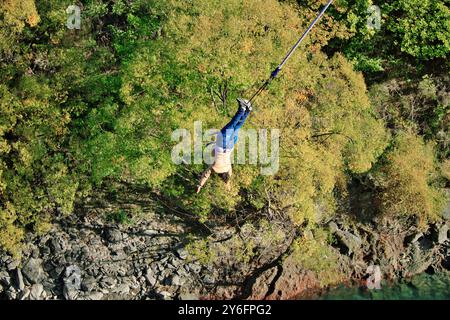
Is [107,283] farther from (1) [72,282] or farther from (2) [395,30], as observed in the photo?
(2) [395,30]

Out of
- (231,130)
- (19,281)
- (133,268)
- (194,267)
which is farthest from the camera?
(194,267)

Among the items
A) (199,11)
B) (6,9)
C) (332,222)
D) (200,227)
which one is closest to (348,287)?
(332,222)

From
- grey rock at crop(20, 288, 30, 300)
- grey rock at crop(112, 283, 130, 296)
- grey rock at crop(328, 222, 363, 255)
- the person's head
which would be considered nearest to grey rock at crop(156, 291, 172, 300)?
grey rock at crop(112, 283, 130, 296)

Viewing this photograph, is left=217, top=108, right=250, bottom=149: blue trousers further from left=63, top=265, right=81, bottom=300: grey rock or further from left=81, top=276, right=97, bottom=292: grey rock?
left=63, top=265, right=81, bottom=300: grey rock

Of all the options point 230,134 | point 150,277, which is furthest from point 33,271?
point 230,134

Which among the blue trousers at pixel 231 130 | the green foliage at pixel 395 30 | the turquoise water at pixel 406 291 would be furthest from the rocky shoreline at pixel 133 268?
the blue trousers at pixel 231 130

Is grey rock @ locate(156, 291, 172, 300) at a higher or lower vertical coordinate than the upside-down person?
lower

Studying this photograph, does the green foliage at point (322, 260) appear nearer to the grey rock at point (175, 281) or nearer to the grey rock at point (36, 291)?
the grey rock at point (175, 281)
